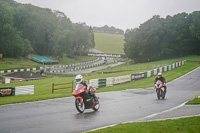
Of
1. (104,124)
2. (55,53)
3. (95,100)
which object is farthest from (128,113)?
(55,53)

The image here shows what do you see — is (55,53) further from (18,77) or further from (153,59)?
(18,77)

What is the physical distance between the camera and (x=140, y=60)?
309 ft

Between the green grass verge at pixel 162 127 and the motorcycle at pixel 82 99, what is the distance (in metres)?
4.10

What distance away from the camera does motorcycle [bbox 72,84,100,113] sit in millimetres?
14211

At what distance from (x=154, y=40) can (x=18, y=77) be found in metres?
50.5

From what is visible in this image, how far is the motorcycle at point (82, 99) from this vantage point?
14211mm

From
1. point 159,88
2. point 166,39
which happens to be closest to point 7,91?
point 159,88

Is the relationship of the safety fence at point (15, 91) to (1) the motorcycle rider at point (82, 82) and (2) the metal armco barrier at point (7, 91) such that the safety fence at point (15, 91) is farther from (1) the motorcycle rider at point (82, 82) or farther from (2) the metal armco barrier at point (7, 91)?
(1) the motorcycle rider at point (82, 82)

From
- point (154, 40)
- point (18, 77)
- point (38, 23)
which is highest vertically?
point (38, 23)

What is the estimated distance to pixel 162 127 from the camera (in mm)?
10344

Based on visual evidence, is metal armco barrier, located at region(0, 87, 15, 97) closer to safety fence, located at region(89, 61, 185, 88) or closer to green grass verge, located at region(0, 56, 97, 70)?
safety fence, located at region(89, 61, 185, 88)

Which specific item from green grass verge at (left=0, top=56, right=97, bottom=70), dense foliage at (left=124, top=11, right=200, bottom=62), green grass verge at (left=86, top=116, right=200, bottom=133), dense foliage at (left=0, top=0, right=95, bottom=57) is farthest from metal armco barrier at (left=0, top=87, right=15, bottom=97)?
dense foliage at (left=124, top=11, right=200, bottom=62)

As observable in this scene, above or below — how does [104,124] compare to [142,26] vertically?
below

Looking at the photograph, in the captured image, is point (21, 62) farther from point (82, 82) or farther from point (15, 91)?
point (82, 82)
